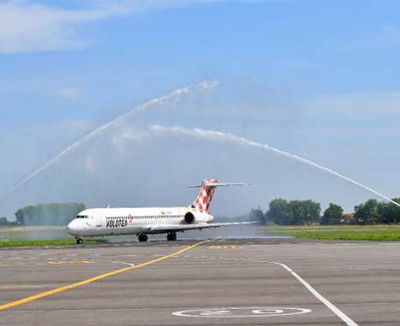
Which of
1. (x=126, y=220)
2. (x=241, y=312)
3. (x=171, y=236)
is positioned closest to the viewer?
(x=241, y=312)


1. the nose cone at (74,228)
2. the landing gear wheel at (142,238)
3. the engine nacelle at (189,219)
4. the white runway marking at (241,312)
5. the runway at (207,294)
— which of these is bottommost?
the white runway marking at (241,312)

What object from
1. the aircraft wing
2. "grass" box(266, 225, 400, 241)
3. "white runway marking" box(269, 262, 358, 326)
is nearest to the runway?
"white runway marking" box(269, 262, 358, 326)

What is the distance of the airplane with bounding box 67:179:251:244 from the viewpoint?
3647 inches

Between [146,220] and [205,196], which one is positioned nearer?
[146,220]

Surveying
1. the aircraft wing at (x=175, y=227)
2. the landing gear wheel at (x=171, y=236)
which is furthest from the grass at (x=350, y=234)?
the landing gear wheel at (x=171, y=236)

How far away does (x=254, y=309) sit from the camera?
20.0m

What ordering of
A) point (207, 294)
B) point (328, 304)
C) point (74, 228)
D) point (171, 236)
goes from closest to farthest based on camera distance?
point (328, 304)
point (207, 294)
point (74, 228)
point (171, 236)

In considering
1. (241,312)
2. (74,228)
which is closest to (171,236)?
(74,228)

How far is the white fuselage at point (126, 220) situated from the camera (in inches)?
3629

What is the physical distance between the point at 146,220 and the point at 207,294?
7663 centimetres

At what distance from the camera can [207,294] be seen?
2438cm

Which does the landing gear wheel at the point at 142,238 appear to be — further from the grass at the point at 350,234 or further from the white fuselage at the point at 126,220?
the grass at the point at 350,234

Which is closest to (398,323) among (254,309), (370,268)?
(254,309)

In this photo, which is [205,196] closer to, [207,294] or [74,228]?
[74,228]
